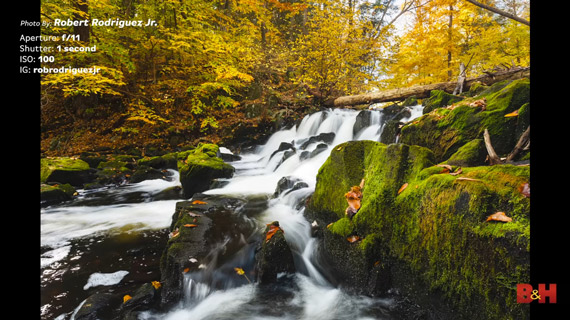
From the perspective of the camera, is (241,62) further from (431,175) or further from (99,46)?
(431,175)

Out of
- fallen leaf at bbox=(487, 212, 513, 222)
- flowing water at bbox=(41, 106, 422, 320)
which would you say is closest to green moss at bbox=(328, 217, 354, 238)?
flowing water at bbox=(41, 106, 422, 320)

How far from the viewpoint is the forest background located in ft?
35.2

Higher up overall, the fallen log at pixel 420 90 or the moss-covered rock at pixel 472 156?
the fallen log at pixel 420 90

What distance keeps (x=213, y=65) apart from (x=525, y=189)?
11373 millimetres

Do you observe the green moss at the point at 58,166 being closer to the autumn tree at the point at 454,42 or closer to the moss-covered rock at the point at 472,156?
the moss-covered rock at the point at 472,156

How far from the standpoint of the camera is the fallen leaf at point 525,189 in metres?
1.88

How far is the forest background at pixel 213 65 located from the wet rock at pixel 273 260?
8.90m

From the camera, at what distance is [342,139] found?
10.4 m

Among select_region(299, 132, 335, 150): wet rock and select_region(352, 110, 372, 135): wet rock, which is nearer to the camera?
select_region(352, 110, 372, 135): wet rock

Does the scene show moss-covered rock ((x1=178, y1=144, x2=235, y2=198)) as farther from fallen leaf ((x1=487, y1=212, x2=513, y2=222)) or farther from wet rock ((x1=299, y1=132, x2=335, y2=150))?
fallen leaf ((x1=487, y1=212, x2=513, y2=222))

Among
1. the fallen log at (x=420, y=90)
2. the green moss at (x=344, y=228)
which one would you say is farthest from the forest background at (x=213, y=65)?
the green moss at (x=344, y=228)
